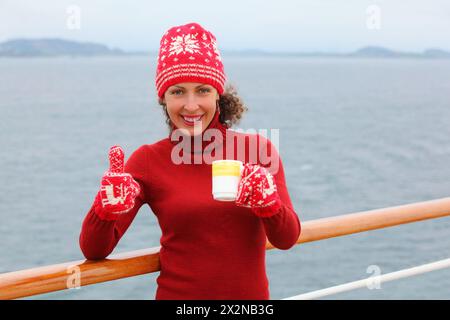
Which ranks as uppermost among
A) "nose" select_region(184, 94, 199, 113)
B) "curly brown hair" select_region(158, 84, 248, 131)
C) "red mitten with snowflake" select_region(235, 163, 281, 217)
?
"curly brown hair" select_region(158, 84, 248, 131)

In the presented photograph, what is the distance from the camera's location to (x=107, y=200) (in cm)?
174

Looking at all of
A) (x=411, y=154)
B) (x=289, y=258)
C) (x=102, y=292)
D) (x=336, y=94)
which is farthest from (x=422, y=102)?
(x=102, y=292)

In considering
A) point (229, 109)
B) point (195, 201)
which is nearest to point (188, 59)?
point (229, 109)

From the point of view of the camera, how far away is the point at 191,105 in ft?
6.28

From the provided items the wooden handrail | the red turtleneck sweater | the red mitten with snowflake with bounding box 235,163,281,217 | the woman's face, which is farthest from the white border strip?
the woman's face

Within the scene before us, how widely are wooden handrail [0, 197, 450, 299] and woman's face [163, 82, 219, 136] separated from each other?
401mm

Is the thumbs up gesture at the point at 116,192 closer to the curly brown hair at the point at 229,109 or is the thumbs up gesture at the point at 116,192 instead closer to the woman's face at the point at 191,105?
the woman's face at the point at 191,105

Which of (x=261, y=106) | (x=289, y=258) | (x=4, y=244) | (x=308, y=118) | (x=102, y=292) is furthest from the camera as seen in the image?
(x=261, y=106)

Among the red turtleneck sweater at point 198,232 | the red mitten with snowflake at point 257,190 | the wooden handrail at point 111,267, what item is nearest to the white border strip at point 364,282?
the wooden handrail at point 111,267

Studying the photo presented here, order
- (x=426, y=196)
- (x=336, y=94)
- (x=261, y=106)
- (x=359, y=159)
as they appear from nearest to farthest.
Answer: (x=426, y=196), (x=359, y=159), (x=261, y=106), (x=336, y=94)

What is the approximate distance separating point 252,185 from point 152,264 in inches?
19.2

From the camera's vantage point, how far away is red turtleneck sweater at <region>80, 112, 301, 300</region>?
6.12 ft

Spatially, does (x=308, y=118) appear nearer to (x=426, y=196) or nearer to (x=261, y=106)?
(x=261, y=106)

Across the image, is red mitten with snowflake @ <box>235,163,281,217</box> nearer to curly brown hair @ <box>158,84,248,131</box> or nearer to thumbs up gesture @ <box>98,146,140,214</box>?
thumbs up gesture @ <box>98,146,140,214</box>
